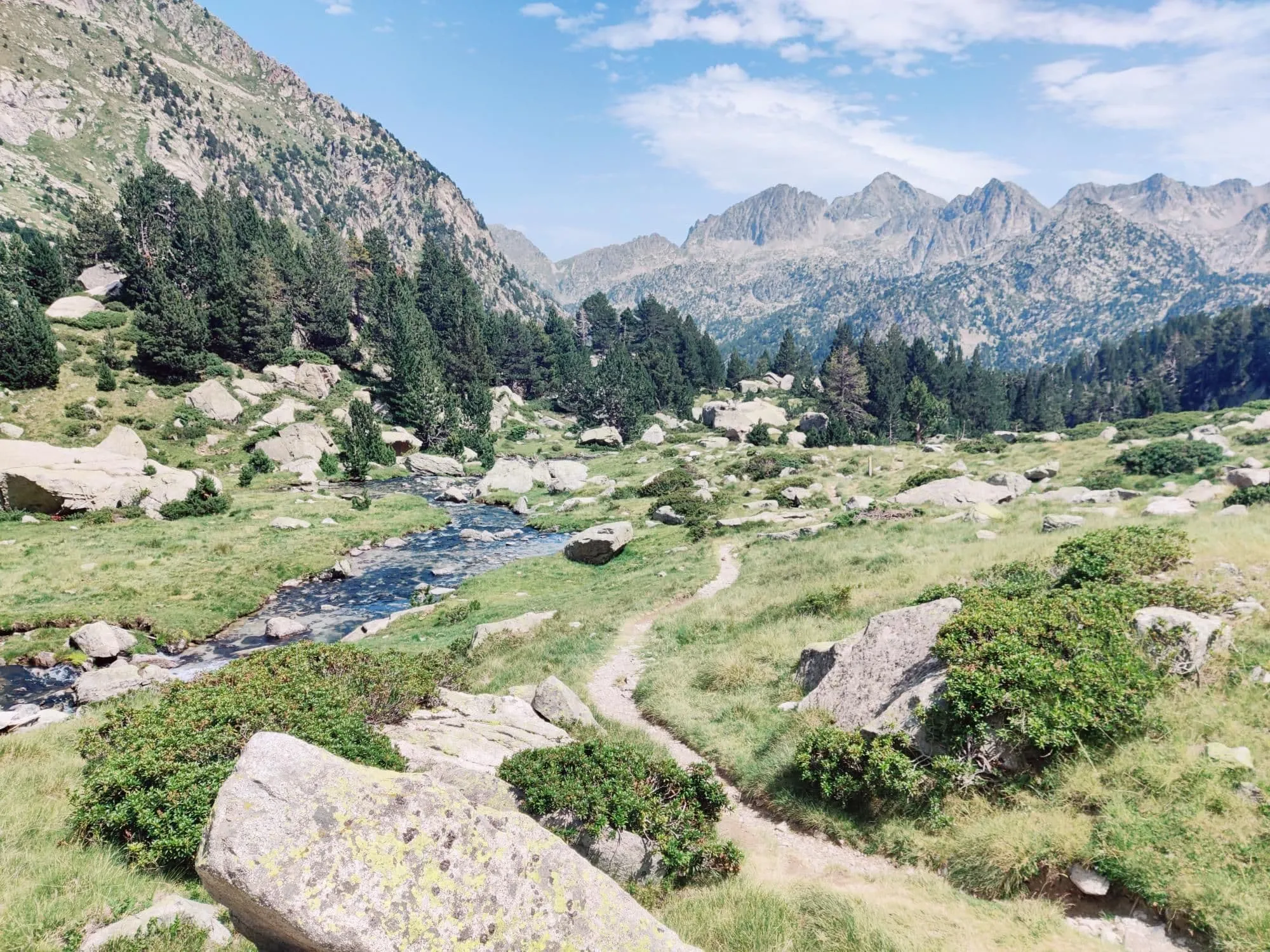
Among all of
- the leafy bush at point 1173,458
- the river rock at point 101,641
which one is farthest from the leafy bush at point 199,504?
the leafy bush at point 1173,458

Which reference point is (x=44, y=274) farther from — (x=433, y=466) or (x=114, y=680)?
(x=114, y=680)

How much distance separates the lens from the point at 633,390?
11350 centimetres

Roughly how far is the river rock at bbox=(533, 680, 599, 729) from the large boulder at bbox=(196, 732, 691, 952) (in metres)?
10.3

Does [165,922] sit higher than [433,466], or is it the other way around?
[165,922]

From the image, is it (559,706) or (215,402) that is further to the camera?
(215,402)

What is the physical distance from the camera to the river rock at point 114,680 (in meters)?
23.0

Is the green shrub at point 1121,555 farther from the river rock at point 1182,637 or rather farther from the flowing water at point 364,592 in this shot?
the flowing water at point 364,592

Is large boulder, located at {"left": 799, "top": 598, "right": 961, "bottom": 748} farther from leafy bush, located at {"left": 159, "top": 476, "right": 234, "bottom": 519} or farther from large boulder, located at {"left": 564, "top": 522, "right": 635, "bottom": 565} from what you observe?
leafy bush, located at {"left": 159, "top": 476, "right": 234, "bottom": 519}

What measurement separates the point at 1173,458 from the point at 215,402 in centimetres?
9731

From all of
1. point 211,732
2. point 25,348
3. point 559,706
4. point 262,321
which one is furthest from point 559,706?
point 262,321

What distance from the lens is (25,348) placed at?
209 feet

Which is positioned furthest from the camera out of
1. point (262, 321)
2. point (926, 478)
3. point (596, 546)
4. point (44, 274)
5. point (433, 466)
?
point (262, 321)

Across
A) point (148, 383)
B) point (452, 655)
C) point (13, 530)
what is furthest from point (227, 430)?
point (452, 655)

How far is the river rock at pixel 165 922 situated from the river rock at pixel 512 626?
17.9 metres
